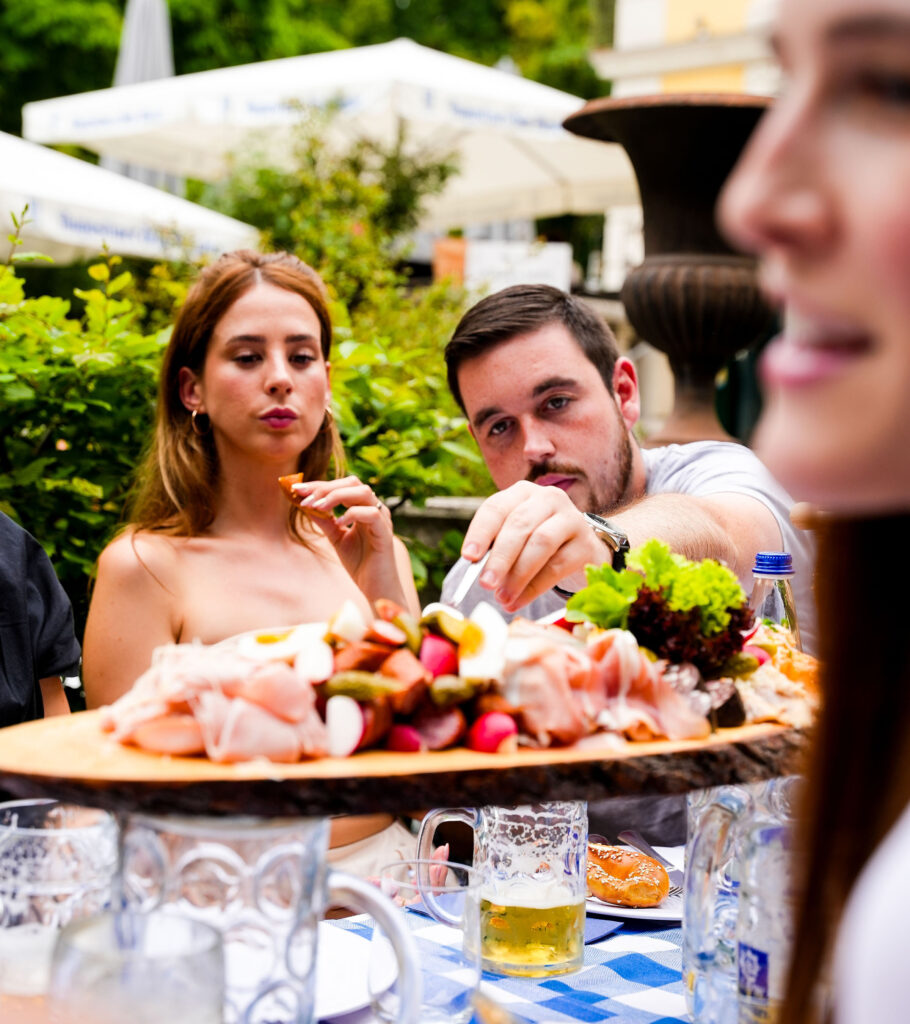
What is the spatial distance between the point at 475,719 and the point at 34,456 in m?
2.64

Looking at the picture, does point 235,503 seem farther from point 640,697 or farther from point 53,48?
point 53,48

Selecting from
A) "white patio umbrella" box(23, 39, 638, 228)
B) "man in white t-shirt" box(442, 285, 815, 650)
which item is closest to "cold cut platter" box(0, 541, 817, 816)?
"man in white t-shirt" box(442, 285, 815, 650)

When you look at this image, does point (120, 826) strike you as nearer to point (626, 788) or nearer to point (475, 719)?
point (475, 719)

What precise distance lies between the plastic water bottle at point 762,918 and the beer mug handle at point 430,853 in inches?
15.0

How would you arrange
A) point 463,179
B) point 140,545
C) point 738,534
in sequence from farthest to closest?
1. point 463,179
2. point 140,545
3. point 738,534

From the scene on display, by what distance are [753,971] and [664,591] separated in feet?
1.55

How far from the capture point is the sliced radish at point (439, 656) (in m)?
1.32

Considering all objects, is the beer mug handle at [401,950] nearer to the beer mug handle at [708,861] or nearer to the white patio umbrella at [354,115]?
the beer mug handle at [708,861]

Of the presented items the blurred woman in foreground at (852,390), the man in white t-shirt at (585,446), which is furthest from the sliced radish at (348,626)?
the man in white t-shirt at (585,446)

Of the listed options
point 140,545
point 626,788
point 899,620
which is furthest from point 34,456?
point 899,620

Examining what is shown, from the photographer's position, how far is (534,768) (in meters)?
1.18

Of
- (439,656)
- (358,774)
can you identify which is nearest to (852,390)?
(358,774)

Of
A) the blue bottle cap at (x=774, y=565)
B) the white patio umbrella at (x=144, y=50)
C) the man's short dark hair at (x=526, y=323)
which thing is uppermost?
the white patio umbrella at (x=144, y=50)

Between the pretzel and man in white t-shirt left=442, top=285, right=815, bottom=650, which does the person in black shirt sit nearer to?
man in white t-shirt left=442, top=285, right=815, bottom=650
